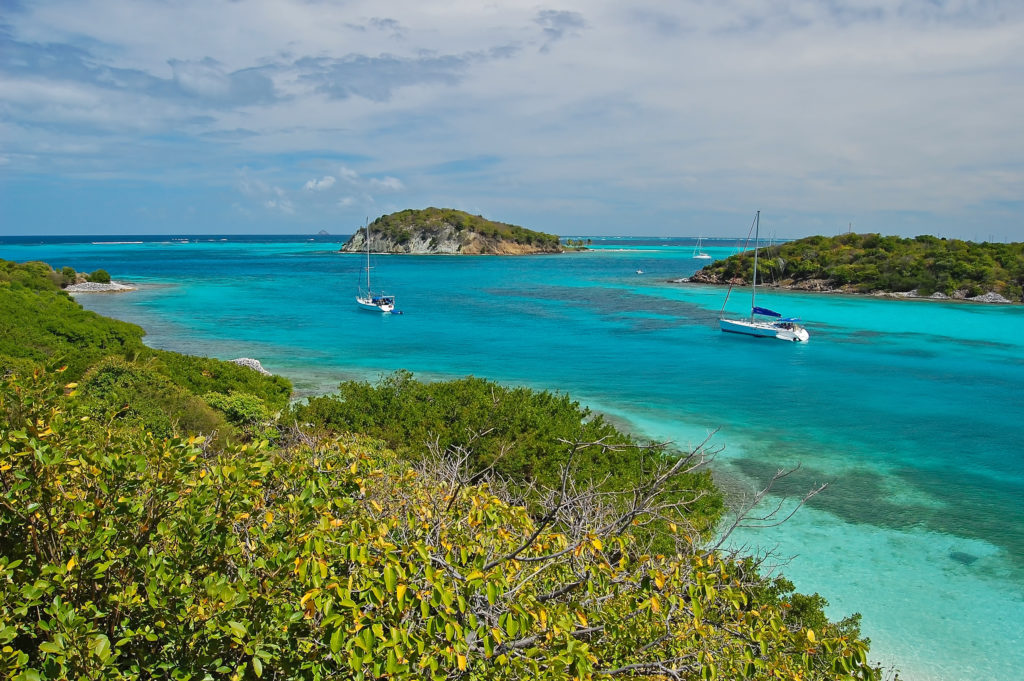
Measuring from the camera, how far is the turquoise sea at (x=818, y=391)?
12328 mm

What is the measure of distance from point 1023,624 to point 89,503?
1407 cm

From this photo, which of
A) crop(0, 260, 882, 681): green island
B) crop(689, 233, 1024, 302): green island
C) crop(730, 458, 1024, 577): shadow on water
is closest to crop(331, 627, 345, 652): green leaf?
crop(0, 260, 882, 681): green island

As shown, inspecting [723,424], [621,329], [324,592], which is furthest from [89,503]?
[621,329]

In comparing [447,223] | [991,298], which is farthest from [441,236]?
[991,298]

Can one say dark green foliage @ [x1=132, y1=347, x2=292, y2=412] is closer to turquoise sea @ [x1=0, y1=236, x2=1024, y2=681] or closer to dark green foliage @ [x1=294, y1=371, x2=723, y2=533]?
dark green foliage @ [x1=294, y1=371, x2=723, y2=533]

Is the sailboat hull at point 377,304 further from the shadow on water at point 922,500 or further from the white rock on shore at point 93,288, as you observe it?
the shadow on water at point 922,500

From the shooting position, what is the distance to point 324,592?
12.5 feet

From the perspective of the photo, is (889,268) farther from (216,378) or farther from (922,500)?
(216,378)

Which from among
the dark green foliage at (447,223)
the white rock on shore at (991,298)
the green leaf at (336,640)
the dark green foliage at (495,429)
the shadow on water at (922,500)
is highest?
the dark green foliage at (447,223)

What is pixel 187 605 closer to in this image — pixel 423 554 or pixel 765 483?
pixel 423 554

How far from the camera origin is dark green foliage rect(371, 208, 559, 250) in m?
172

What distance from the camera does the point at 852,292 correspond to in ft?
253

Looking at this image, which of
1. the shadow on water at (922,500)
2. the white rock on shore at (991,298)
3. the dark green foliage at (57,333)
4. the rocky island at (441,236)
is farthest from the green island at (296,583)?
the rocky island at (441,236)

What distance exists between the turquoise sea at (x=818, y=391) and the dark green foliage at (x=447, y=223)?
103366mm
